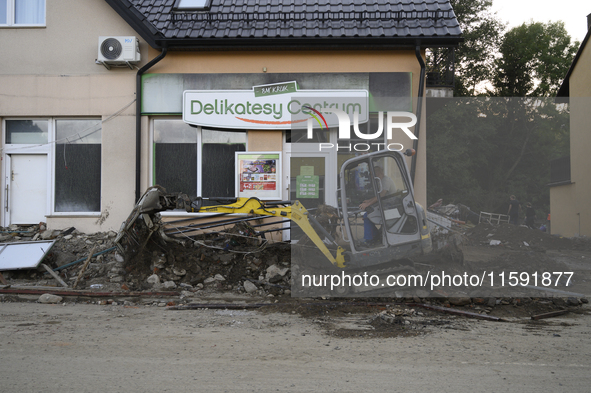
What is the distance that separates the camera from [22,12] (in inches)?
419

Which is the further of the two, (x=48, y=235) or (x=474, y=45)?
(x=474, y=45)

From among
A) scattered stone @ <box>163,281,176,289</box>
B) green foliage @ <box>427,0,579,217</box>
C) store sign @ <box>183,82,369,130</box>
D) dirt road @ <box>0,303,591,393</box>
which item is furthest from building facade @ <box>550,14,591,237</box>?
scattered stone @ <box>163,281,176,289</box>

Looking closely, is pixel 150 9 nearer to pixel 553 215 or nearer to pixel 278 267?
pixel 278 267

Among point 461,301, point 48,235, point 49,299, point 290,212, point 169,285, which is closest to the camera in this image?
point 461,301

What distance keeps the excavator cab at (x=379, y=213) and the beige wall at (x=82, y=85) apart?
5.50 meters

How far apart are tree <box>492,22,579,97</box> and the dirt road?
28.7 m

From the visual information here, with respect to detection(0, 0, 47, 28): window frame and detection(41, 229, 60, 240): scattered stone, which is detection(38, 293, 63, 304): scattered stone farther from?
detection(0, 0, 47, 28): window frame

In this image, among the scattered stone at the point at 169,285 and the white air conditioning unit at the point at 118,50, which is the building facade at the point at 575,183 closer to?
the scattered stone at the point at 169,285

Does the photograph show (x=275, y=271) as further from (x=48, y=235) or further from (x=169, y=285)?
(x=48, y=235)

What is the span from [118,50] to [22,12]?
2687 millimetres

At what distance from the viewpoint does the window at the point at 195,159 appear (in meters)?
10.5

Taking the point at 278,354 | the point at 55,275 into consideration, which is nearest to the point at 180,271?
the point at 55,275

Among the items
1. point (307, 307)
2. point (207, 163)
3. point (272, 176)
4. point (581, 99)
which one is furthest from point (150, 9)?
point (581, 99)

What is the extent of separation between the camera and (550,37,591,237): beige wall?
9.35m
